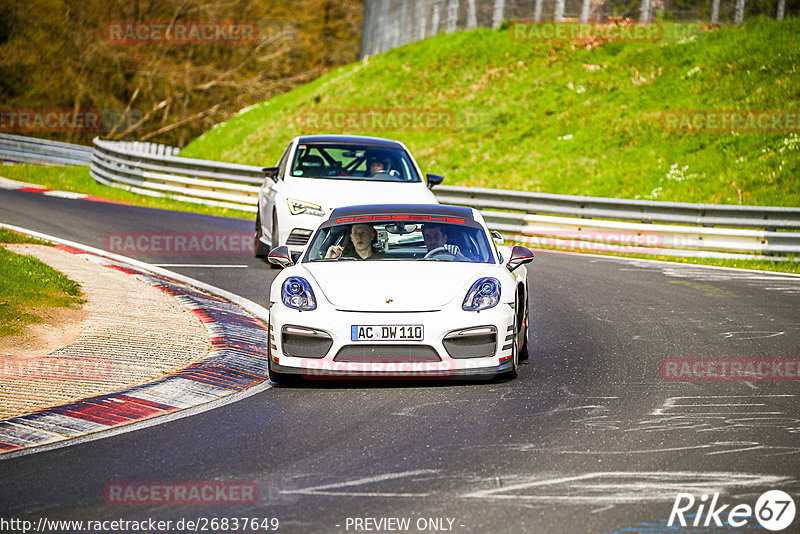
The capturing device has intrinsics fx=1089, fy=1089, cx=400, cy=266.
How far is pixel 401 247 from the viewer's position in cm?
927

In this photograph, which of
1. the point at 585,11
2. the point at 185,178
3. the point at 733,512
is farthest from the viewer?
the point at 585,11

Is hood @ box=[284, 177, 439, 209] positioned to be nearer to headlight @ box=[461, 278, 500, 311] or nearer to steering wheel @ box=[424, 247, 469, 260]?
steering wheel @ box=[424, 247, 469, 260]

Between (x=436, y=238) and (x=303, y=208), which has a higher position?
(x=436, y=238)

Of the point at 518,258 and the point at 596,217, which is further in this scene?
the point at 596,217

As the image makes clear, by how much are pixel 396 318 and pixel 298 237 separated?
5791 mm

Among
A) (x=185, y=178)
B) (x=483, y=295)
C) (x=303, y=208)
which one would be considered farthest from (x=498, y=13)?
(x=483, y=295)

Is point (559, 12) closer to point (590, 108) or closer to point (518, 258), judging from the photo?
point (590, 108)

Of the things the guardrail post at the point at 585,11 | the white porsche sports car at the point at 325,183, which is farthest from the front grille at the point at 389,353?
the guardrail post at the point at 585,11

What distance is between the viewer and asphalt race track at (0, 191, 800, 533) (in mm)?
5152

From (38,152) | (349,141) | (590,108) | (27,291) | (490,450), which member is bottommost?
(38,152)

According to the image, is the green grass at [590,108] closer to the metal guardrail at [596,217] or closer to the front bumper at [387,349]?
the metal guardrail at [596,217]

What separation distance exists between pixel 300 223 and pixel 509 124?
19.3 metres

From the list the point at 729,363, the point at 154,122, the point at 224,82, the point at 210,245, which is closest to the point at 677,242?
the point at 210,245

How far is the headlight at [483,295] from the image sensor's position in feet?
26.2
